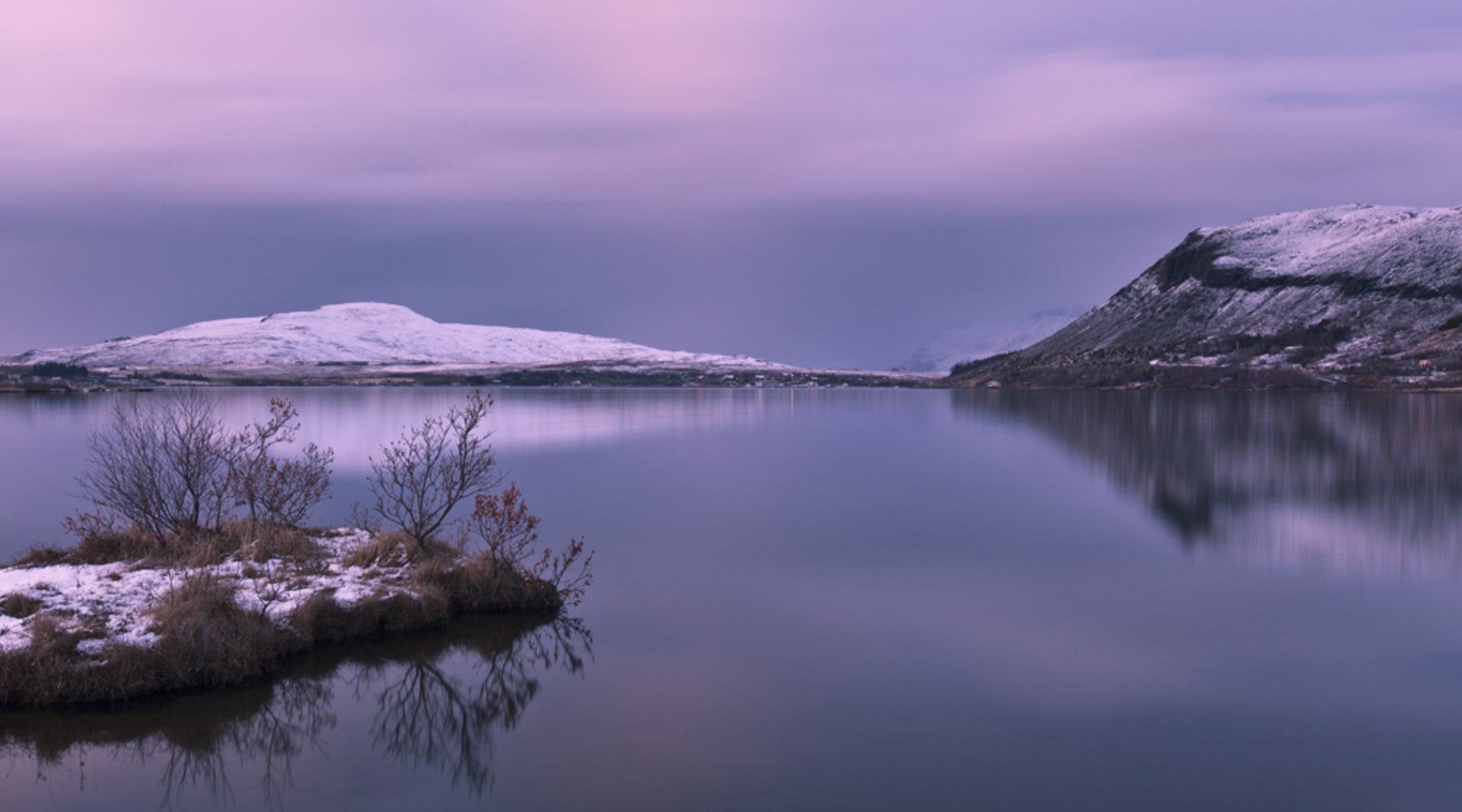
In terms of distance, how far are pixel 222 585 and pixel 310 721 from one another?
3.24 metres

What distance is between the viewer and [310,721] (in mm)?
10258

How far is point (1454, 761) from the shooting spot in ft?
29.5

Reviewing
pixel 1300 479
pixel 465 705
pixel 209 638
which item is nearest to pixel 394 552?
pixel 209 638

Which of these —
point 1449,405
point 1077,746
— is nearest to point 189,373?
point 1449,405

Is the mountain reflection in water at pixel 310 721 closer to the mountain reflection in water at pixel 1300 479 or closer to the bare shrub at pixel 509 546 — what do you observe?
the bare shrub at pixel 509 546

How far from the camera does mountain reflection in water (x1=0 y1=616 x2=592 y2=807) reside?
9.10 m

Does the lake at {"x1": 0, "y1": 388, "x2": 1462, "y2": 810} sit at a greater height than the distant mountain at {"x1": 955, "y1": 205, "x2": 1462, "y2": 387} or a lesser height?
lesser

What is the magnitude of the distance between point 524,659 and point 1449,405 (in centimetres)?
8284

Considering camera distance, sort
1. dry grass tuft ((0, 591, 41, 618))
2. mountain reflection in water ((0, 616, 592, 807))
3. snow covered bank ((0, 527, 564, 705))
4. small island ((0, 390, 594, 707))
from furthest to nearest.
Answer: dry grass tuft ((0, 591, 41, 618))
small island ((0, 390, 594, 707))
snow covered bank ((0, 527, 564, 705))
mountain reflection in water ((0, 616, 592, 807))

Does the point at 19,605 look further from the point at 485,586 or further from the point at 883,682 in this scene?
the point at 883,682

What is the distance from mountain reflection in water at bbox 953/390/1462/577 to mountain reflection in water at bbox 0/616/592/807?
1473cm

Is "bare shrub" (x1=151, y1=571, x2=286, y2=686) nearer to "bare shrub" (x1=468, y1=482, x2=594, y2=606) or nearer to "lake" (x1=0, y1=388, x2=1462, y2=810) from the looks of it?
"lake" (x1=0, y1=388, x2=1462, y2=810)

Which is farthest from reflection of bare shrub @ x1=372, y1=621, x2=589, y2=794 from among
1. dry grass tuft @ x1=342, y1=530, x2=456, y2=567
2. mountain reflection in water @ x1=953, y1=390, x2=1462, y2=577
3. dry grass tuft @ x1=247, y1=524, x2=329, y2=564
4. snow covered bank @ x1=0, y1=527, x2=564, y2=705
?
mountain reflection in water @ x1=953, y1=390, x2=1462, y2=577

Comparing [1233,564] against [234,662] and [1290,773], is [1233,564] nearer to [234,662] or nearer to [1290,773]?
[1290,773]
